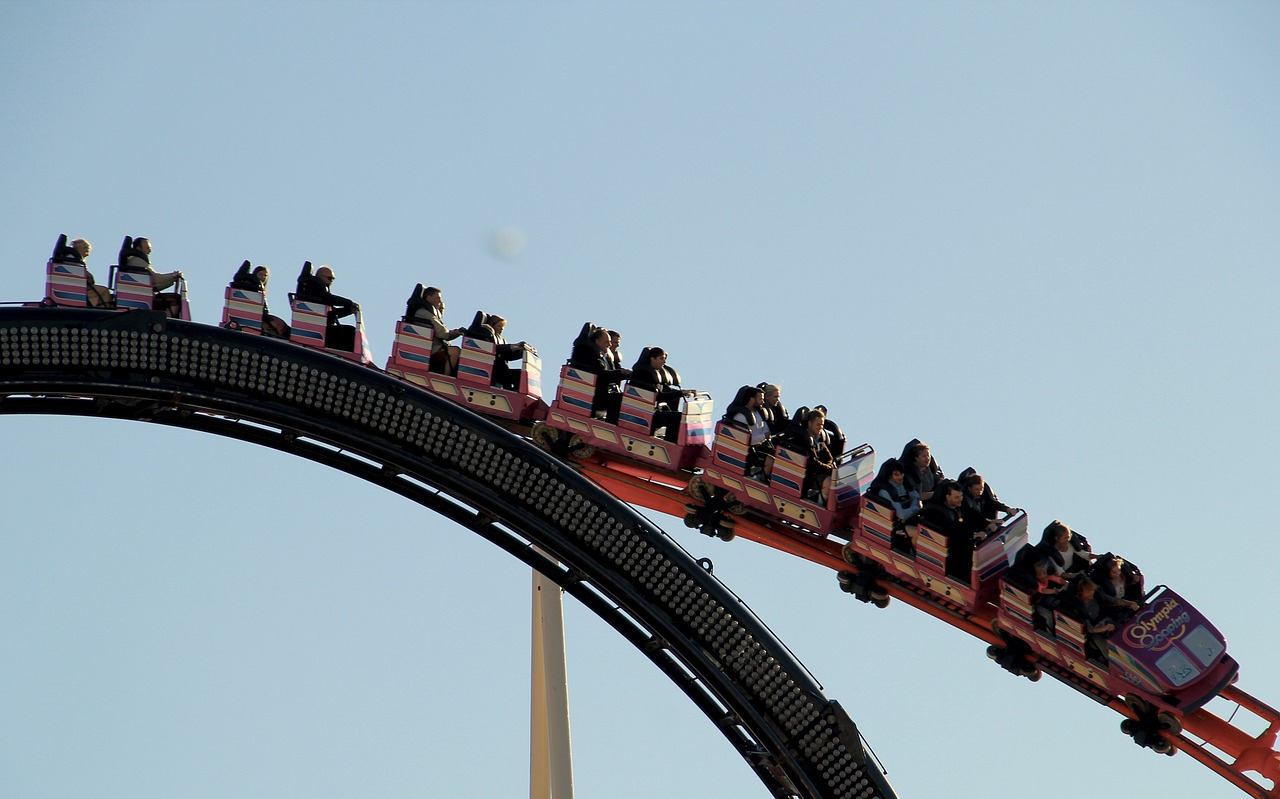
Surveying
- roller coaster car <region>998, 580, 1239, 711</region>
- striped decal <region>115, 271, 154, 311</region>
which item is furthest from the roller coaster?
striped decal <region>115, 271, 154, 311</region>

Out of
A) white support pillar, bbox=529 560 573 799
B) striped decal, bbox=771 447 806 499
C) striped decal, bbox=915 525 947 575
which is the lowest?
white support pillar, bbox=529 560 573 799

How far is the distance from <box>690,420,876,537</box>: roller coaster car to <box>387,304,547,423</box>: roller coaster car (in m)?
1.86

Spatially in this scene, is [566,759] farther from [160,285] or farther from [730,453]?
[160,285]

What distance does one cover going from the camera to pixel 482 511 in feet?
48.1

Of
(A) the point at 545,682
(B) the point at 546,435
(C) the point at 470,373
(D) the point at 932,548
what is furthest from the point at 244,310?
(D) the point at 932,548

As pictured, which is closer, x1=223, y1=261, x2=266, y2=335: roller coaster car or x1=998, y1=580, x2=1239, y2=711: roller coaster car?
x1=998, y1=580, x2=1239, y2=711: roller coaster car

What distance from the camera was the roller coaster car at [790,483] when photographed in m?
16.3

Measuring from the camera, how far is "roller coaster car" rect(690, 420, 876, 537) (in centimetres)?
1627

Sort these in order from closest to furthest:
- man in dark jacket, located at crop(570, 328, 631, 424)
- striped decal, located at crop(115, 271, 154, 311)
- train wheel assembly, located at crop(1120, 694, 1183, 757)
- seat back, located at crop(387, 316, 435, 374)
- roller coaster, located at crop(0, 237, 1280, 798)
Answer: roller coaster, located at crop(0, 237, 1280, 798) → train wheel assembly, located at crop(1120, 694, 1183, 757) → striped decal, located at crop(115, 271, 154, 311) → seat back, located at crop(387, 316, 435, 374) → man in dark jacket, located at crop(570, 328, 631, 424)

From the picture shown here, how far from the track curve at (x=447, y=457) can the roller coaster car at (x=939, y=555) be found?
7.26 ft

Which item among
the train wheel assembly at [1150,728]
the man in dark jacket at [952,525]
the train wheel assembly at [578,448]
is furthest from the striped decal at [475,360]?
the train wheel assembly at [1150,728]

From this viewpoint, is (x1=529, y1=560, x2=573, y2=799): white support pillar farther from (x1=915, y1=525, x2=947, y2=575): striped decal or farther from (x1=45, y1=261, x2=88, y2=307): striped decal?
(x1=45, y1=261, x2=88, y2=307): striped decal

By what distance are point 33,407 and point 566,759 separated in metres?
5.53

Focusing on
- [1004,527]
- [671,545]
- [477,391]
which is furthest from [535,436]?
[1004,527]
